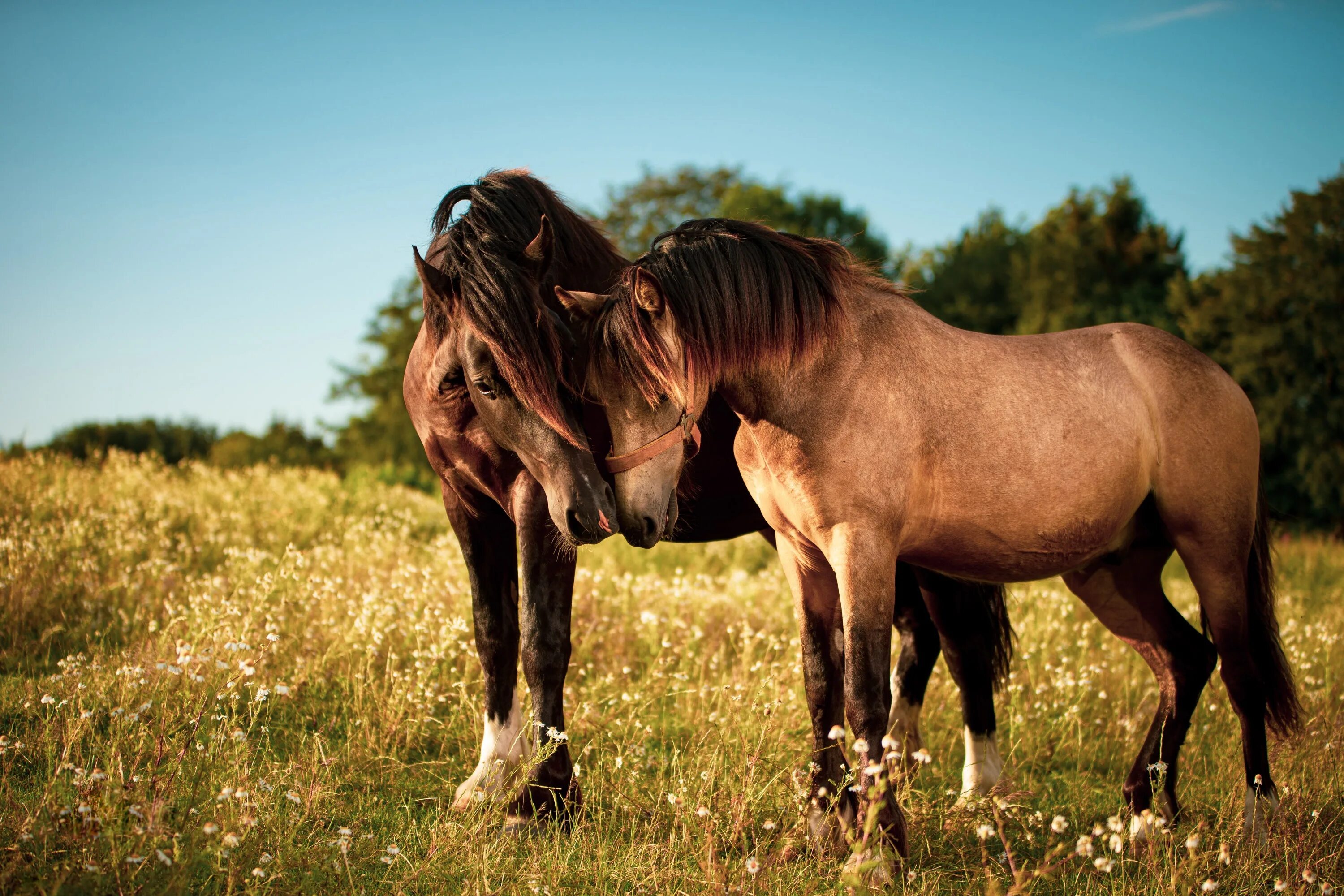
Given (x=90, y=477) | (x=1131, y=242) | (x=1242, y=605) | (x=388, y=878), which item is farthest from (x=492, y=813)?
(x=1131, y=242)

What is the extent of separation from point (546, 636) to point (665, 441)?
3.74ft

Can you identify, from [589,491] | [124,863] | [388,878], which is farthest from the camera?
[589,491]

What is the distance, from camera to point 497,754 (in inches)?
157

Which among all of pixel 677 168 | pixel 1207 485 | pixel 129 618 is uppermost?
pixel 677 168

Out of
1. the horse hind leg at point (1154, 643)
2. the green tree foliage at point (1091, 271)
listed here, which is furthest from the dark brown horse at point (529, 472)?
the green tree foliage at point (1091, 271)

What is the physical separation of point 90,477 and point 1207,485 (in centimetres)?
1026

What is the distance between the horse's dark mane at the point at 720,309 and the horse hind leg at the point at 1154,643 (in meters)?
2.00

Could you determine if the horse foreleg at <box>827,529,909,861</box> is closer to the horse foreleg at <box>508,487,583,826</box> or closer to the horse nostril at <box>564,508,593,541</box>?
the horse nostril at <box>564,508,593,541</box>

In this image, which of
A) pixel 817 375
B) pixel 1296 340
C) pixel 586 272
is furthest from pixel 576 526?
pixel 1296 340

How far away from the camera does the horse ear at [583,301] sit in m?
3.21

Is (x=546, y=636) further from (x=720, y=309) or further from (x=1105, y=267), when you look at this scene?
(x=1105, y=267)

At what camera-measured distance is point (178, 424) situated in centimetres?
3281

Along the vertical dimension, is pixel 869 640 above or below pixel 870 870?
above

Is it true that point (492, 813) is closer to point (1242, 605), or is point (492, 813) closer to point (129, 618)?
point (1242, 605)
